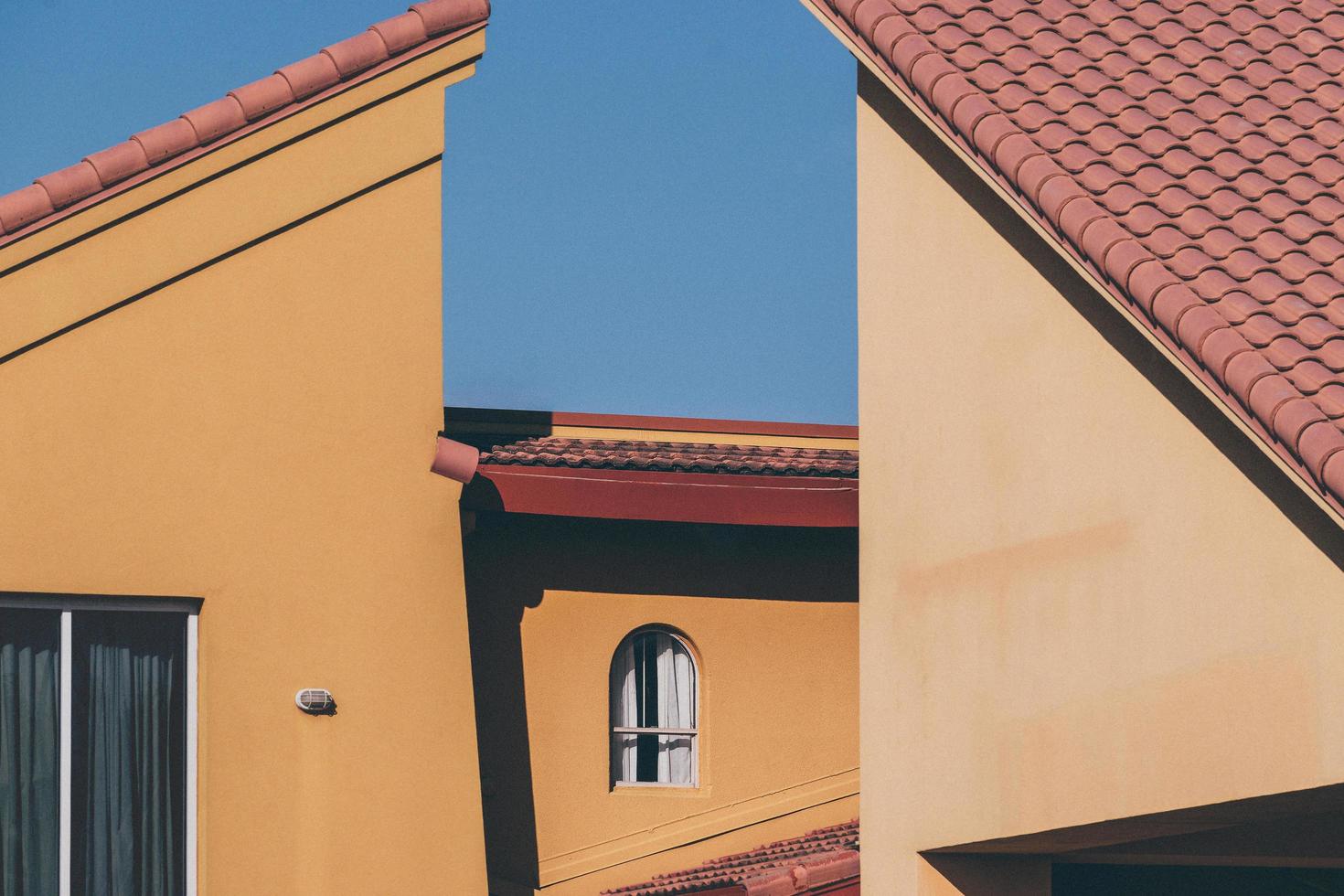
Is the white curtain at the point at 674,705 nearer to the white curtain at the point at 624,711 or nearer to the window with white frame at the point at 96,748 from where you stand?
the white curtain at the point at 624,711

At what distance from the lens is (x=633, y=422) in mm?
16469

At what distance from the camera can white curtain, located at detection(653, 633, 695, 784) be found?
15312 millimetres

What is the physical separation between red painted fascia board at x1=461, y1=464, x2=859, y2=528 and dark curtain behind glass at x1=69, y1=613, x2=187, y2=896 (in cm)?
301

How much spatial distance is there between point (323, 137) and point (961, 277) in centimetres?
471

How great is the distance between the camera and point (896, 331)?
37.2ft

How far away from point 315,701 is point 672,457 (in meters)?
4.42

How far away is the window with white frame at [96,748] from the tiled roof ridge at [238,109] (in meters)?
2.53

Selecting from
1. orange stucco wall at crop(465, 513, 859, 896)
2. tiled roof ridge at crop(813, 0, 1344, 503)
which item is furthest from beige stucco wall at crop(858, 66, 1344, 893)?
orange stucco wall at crop(465, 513, 859, 896)

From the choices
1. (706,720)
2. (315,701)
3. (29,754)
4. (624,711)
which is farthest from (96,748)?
(706,720)

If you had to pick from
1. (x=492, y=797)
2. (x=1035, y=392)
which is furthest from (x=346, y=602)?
(x=1035, y=392)

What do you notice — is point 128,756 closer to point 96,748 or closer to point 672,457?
point 96,748

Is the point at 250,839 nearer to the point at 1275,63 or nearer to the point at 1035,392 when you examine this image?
the point at 1035,392

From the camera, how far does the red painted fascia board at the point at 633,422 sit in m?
16.0

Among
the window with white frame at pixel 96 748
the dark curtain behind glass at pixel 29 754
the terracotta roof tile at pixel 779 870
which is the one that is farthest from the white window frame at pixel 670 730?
the dark curtain behind glass at pixel 29 754
